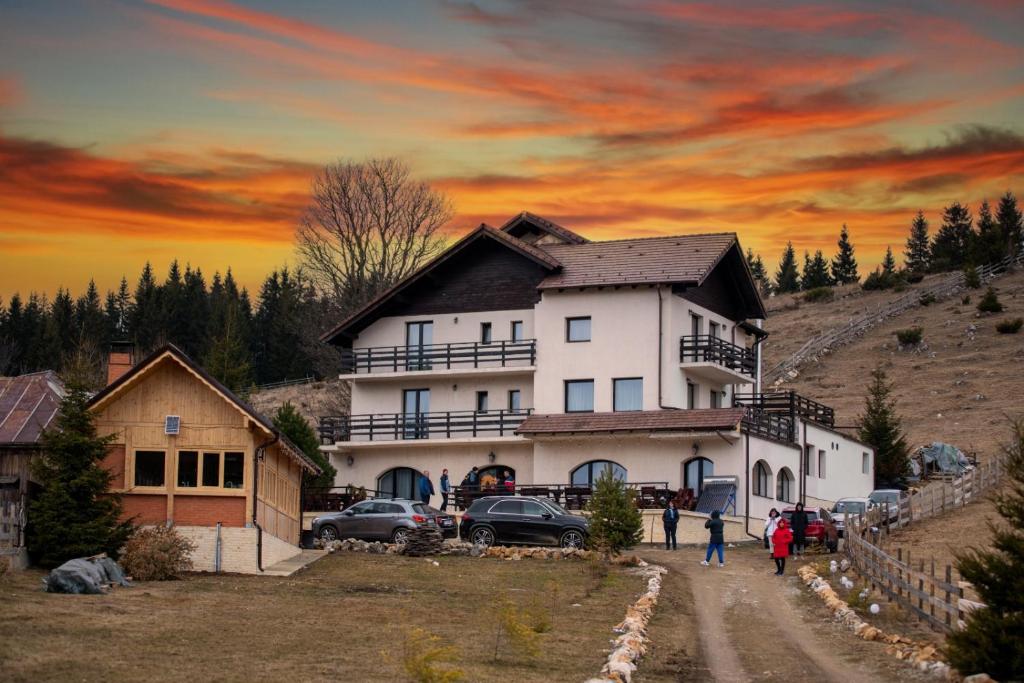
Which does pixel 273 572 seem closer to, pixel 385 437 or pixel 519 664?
pixel 519 664

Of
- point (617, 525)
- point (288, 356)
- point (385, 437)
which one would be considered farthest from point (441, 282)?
point (288, 356)

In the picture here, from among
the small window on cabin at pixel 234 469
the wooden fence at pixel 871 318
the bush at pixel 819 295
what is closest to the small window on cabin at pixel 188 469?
the small window on cabin at pixel 234 469

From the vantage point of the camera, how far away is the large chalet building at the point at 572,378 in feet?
169

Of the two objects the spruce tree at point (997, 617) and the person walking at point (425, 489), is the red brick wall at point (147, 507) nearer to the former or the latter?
the person walking at point (425, 489)

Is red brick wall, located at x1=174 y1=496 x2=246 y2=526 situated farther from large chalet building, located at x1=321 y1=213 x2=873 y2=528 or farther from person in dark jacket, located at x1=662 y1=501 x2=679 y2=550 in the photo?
large chalet building, located at x1=321 y1=213 x2=873 y2=528

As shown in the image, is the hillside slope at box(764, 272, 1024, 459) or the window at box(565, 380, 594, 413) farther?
the hillside slope at box(764, 272, 1024, 459)

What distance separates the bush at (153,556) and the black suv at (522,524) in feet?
32.8

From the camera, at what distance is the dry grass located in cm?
2089

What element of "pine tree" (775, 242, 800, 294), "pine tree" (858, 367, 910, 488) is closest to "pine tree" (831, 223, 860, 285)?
"pine tree" (775, 242, 800, 294)

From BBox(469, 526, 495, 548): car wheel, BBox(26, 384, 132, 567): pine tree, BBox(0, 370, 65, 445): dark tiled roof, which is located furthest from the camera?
BBox(469, 526, 495, 548): car wheel

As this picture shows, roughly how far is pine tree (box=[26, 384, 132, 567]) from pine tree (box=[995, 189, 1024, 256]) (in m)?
103

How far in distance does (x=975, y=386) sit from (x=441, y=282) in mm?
39947

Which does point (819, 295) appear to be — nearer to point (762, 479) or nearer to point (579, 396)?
point (579, 396)

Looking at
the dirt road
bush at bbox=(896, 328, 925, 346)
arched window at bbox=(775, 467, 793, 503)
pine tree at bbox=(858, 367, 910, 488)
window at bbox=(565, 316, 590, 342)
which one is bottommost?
the dirt road
